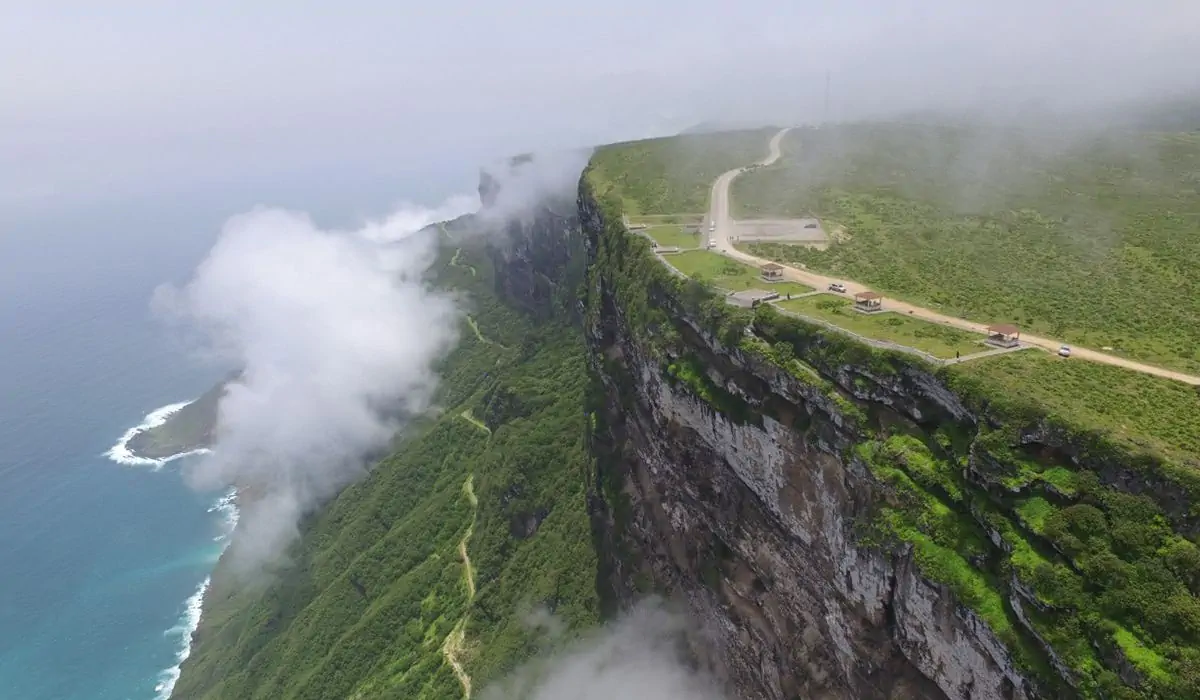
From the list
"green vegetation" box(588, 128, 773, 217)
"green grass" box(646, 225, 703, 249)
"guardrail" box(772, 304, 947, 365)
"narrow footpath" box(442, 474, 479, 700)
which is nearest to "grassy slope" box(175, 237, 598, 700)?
"narrow footpath" box(442, 474, 479, 700)

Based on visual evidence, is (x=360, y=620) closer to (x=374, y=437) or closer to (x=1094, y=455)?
(x=374, y=437)

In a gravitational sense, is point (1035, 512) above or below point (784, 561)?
above

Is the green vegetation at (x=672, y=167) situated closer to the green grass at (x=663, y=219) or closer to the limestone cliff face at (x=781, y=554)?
the green grass at (x=663, y=219)

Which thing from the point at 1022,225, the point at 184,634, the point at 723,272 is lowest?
the point at 184,634

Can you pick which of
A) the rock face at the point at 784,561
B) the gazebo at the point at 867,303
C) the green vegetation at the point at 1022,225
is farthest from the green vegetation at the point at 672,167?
the gazebo at the point at 867,303

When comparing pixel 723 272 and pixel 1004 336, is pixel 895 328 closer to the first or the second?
pixel 1004 336

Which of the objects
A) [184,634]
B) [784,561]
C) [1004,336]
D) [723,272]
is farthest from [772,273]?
[184,634]

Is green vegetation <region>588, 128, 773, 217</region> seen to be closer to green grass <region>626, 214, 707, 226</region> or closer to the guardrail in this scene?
green grass <region>626, 214, 707, 226</region>
